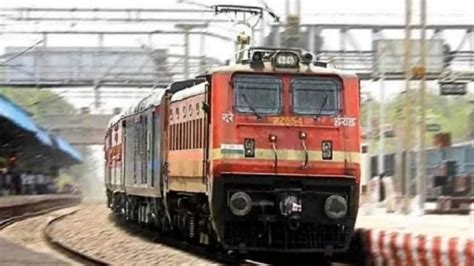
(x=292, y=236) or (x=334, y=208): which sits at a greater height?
(x=334, y=208)

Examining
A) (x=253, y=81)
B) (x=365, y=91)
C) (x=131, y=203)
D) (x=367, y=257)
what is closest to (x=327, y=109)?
(x=253, y=81)

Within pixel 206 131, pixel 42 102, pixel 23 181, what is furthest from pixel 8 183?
pixel 206 131

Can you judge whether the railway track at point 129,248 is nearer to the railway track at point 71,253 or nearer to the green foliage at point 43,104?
the railway track at point 71,253

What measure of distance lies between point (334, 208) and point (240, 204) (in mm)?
1568

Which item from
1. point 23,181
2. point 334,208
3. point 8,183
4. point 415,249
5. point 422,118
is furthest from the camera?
point 23,181

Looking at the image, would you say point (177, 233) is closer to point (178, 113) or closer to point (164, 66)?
point (178, 113)

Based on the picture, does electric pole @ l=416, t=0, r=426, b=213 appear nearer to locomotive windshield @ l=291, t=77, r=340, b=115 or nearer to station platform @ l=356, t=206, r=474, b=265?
station platform @ l=356, t=206, r=474, b=265

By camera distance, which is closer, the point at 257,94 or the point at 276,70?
the point at 257,94

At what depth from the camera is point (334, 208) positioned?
64.0ft

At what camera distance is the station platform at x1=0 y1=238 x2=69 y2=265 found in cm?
2080

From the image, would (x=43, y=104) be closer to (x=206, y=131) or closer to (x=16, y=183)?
(x=16, y=183)

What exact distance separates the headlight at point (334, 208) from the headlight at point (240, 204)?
130 cm

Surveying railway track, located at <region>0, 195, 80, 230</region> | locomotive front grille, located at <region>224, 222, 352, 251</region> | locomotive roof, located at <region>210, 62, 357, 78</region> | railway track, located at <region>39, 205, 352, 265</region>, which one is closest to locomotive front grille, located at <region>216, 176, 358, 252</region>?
locomotive front grille, located at <region>224, 222, 352, 251</region>

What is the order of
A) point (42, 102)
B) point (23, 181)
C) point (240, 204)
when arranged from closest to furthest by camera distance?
1. point (240, 204)
2. point (23, 181)
3. point (42, 102)
